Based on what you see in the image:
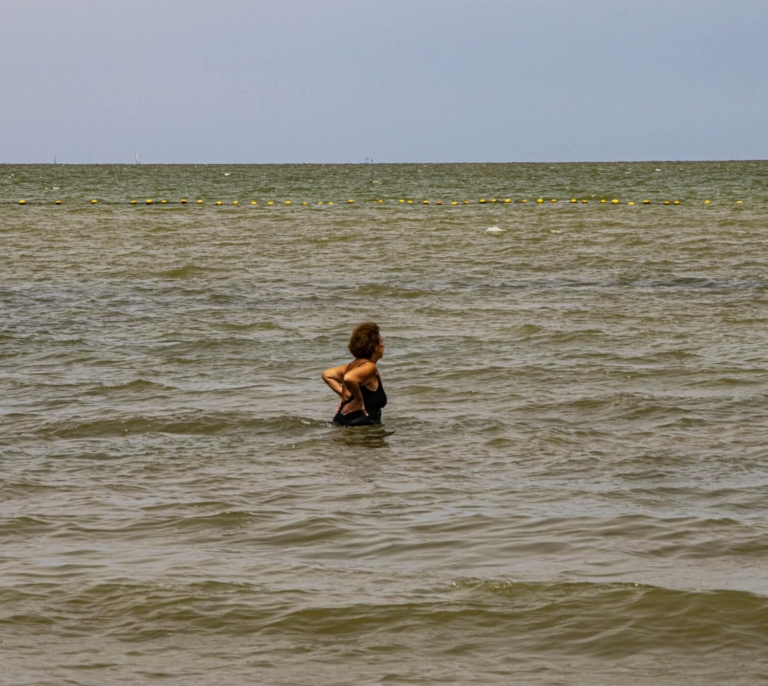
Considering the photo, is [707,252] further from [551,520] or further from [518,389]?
[551,520]

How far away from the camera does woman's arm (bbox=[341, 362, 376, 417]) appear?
889cm

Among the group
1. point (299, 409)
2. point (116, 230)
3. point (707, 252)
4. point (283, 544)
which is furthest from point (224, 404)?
point (116, 230)

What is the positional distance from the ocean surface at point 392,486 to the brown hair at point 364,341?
640 millimetres

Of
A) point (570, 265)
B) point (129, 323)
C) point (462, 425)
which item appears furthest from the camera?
point (570, 265)

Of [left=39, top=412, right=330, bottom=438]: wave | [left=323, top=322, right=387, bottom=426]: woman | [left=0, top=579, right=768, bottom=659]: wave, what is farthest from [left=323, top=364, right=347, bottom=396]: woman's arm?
[left=0, top=579, right=768, bottom=659]: wave

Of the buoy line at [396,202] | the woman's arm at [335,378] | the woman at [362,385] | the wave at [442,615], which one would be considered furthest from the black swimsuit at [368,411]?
the buoy line at [396,202]

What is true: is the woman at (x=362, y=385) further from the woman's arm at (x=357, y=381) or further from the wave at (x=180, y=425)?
the wave at (x=180, y=425)

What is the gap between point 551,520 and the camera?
6.42 metres

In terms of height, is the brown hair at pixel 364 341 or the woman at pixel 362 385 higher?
the brown hair at pixel 364 341

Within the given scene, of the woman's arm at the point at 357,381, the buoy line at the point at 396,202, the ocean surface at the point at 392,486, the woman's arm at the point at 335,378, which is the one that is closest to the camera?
the ocean surface at the point at 392,486

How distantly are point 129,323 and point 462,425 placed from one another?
22.2 ft

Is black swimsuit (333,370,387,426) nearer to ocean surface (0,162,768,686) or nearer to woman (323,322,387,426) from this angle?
woman (323,322,387,426)

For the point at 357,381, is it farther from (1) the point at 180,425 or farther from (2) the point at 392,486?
(2) the point at 392,486

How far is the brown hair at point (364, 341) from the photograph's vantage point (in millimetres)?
8984
